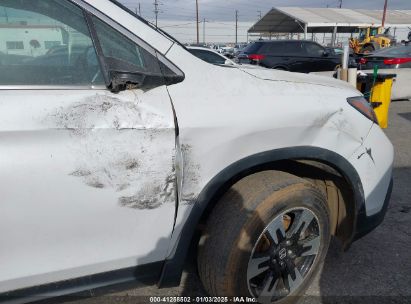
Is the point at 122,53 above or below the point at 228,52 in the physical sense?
above

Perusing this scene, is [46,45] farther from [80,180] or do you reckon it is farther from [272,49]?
[272,49]

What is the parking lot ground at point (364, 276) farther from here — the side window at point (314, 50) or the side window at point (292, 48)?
the side window at point (314, 50)

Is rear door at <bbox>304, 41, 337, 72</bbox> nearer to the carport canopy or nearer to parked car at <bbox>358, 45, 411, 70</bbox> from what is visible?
parked car at <bbox>358, 45, 411, 70</bbox>

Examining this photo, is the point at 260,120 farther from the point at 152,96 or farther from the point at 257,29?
the point at 257,29

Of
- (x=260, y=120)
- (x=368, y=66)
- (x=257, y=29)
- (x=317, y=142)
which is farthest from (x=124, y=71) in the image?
(x=257, y=29)

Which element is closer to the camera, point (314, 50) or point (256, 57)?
point (256, 57)

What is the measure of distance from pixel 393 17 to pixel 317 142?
45.4 metres

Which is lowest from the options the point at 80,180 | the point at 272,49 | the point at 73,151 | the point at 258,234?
the point at 272,49

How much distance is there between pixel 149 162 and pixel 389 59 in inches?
390

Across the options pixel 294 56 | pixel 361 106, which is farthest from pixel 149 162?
pixel 294 56

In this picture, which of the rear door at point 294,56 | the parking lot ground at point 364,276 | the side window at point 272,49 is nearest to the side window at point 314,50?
the rear door at point 294,56

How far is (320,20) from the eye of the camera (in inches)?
1264

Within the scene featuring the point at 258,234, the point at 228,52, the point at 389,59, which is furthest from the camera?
the point at 228,52

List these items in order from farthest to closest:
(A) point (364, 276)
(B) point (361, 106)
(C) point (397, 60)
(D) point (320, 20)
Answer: (D) point (320, 20) < (C) point (397, 60) < (A) point (364, 276) < (B) point (361, 106)
